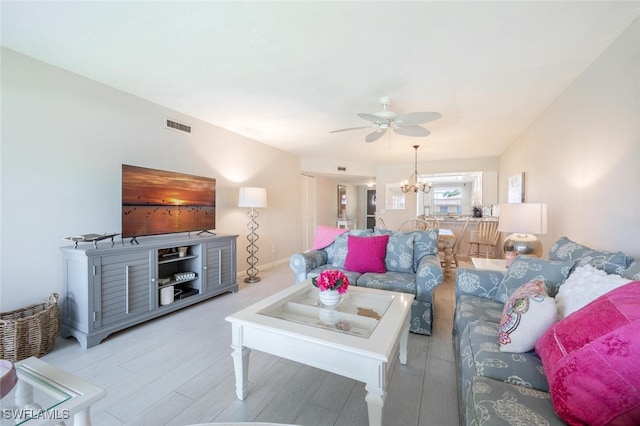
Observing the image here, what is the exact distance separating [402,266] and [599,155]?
1.82 meters

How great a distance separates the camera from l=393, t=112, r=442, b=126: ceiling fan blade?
2344 mm

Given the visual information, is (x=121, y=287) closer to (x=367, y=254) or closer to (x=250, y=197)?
(x=250, y=197)

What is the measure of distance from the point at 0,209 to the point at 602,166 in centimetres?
464

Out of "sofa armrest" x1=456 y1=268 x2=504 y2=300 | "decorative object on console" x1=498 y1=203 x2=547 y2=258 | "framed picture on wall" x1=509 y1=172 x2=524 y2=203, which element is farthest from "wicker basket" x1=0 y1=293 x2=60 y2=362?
"framed picture on wall" x1=509 y1=172 x2=524 y2=203

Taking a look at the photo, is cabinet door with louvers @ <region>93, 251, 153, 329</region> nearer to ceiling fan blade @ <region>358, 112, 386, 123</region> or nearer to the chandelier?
ceiling fan blade @ <region>358, 112, 386, 123</region>

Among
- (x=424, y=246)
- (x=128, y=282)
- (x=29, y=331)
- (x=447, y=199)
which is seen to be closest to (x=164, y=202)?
(x=128, y=282)

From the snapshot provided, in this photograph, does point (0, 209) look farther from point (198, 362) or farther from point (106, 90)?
point (198, 362)

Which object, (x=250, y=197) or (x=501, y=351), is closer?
(x=501, y=351)

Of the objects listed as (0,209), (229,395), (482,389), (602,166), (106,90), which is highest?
(106,90)

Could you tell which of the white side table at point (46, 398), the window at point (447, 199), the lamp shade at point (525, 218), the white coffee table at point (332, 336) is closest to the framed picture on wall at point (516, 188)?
the lamp shade at point (525, 218)

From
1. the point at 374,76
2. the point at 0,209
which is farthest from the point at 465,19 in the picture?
the point at 0,209

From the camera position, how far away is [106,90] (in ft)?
8.66

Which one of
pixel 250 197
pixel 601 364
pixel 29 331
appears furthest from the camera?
pixel 250 197

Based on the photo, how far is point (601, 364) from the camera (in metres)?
0.79
